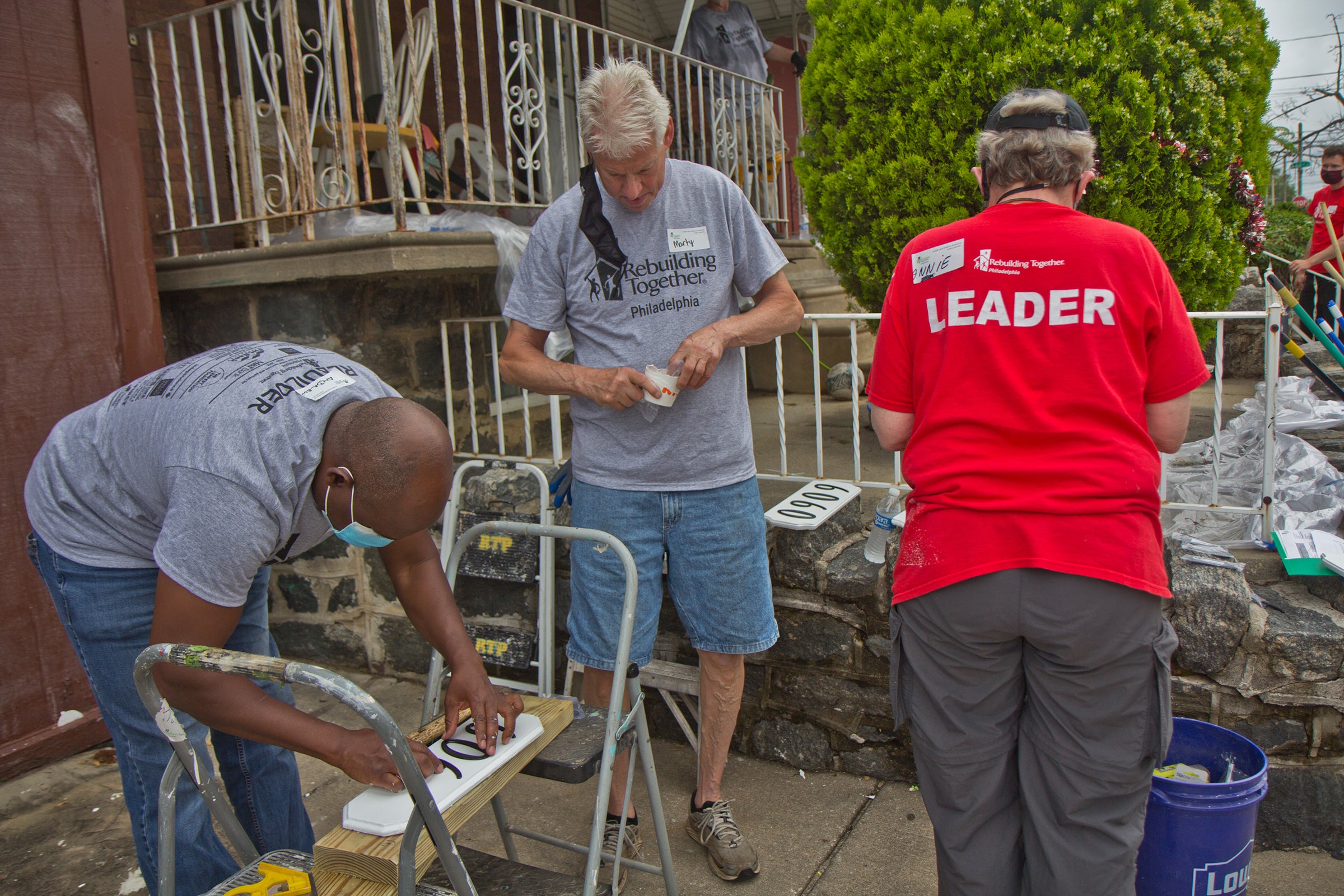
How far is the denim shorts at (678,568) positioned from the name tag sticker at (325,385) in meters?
0.90

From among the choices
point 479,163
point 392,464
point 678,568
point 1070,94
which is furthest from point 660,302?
point 479,163

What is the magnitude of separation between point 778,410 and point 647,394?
193cm

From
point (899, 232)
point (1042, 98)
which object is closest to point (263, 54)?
point (899, 232)

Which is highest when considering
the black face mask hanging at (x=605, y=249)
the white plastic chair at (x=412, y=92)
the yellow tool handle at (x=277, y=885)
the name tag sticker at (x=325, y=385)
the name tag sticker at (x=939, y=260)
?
the white plastic chair at (x=412, y=92)

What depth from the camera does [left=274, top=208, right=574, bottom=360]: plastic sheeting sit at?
3.70 metres

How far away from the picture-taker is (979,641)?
1.79m

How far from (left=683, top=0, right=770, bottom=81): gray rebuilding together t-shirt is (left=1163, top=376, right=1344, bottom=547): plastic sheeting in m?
3.84

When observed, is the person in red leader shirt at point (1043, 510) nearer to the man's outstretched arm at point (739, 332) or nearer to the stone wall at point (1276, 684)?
the man's outstretched arm at point (739, 332)

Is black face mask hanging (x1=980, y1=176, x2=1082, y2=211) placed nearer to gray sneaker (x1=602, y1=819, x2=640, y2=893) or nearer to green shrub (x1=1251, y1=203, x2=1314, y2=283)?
gray sneaker (x1=602, y1=819, x2=640, y2=893)

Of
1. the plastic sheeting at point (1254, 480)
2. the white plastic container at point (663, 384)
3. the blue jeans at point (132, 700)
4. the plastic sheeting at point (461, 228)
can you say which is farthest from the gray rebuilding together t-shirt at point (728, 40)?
the blue jeans at point (132, 700)

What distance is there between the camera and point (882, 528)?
2926 millimetres

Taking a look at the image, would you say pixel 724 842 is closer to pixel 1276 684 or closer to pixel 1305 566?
pixel 1276 684

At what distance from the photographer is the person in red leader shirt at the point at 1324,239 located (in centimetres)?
664

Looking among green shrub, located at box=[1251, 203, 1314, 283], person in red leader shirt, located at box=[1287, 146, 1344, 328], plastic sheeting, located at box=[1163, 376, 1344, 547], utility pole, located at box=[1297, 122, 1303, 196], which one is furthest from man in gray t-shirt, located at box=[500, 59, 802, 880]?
utility pole, located at box=[1297, 122, 1303, 196]
